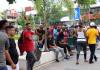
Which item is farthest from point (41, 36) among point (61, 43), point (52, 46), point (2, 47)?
point (2, 47)

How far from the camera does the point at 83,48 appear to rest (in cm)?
1429

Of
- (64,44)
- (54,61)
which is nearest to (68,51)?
(64,44)

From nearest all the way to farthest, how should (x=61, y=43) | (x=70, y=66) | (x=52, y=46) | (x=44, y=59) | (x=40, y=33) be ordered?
(x=70, y=66) → (x=44, y=59) → (x=52, y=46) → (x=61, y=43) → (x=40, y=33)

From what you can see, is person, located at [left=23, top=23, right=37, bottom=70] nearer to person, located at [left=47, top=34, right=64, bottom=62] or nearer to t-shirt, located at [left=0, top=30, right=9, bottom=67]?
t-shirt, located at [left=0, top=30, right=9, bottom=67]

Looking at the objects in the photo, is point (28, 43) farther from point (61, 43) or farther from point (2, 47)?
point (61, 43)

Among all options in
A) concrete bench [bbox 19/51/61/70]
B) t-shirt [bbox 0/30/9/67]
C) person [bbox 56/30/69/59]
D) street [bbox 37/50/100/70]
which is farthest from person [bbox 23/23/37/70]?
person [bbox 56/30/69/59]

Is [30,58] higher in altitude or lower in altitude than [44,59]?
higher

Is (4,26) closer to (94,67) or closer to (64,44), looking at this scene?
(94,67)

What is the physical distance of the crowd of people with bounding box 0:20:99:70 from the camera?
271 inches

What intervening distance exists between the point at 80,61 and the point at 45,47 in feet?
5.99

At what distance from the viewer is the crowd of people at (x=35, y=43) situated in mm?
6875

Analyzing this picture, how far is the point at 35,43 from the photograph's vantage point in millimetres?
11609

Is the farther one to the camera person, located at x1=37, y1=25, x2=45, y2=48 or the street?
person, located at x1=37, y1=25, x2=45, y2=48

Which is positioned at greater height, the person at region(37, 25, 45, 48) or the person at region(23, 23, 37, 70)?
the person at region(23, 23, 37, 70)
